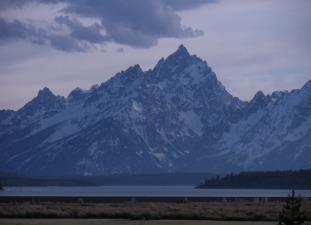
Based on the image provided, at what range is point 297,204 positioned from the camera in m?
56.3

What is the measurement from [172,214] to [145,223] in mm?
14660

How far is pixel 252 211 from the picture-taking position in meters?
99.5

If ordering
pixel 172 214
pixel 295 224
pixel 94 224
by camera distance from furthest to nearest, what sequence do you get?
1. pixel 172 214
2. pixel 94 224
3. pixel 295 224

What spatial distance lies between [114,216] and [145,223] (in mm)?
15178

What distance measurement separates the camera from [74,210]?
101 meters

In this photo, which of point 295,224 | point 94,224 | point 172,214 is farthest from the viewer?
point 172,214

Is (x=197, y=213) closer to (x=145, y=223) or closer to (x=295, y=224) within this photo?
(x=145, y=223)

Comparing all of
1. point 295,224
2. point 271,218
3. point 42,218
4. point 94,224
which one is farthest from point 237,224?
point 295,224

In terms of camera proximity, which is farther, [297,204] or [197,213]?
[197,213]

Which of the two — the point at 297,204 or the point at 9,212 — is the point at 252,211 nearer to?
the point at 9,212

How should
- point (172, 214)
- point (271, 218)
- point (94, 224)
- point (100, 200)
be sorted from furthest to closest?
point (100, 200) < point (172, 214) < point (271, 218) < point (94, 224)

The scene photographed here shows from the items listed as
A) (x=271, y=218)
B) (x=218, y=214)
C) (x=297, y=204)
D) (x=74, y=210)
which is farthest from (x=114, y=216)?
(x=297, y=204)

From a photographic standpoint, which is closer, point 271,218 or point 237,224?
point 237,224

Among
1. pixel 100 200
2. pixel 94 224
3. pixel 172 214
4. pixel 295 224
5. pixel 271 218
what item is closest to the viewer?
pixel 295 224
